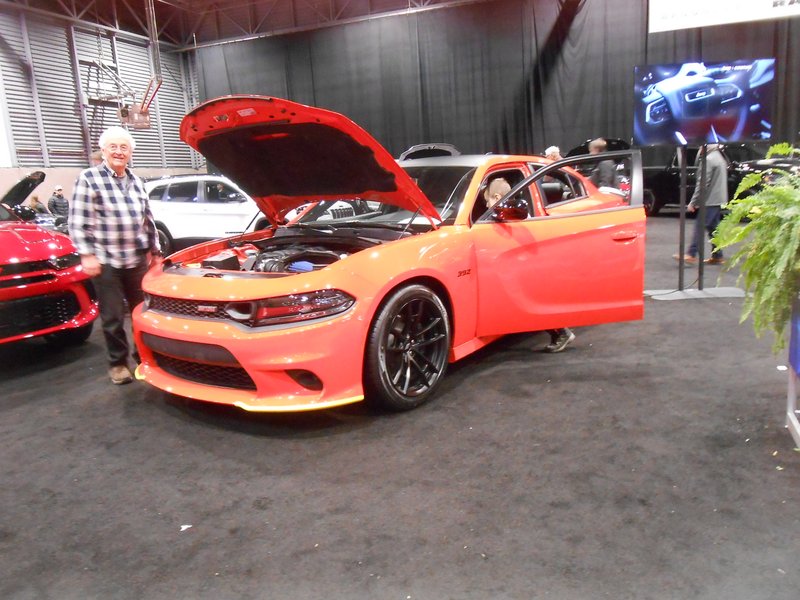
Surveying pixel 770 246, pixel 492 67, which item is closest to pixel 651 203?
pixel 492 67

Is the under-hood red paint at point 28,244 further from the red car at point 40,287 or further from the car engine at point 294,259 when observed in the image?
the car engine at point 294,259

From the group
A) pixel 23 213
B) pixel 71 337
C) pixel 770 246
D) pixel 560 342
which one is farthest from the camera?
pixel 23 213

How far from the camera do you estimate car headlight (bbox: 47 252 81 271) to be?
4.03 meters

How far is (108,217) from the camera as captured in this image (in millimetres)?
3479

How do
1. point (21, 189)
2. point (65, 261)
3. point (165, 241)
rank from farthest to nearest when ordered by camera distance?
point (165, 241)
point (21, 189)
point (65, 261)

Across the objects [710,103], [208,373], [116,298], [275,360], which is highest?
[710,103]

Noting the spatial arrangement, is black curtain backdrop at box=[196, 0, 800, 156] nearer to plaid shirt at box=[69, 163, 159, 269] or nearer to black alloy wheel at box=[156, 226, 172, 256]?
black alloy wheel at box=[156, 226, 172, 256]

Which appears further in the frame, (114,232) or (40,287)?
(40,287)

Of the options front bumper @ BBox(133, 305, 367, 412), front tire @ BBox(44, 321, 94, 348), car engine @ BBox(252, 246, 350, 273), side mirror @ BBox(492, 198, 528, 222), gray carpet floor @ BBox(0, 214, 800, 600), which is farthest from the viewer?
front tire @ BBox(44, 321, 94, 348)

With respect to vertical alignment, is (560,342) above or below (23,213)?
below

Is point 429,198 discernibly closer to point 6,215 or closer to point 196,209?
point 6,215

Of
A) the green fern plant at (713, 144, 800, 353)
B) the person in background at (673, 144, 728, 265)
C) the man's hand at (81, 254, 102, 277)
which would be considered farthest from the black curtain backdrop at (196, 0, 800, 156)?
the man's hand at (81, 254, 102, 277)

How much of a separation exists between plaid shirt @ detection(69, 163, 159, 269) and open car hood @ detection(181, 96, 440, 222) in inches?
19.9

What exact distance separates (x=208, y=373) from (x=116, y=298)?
1109 millimetres
